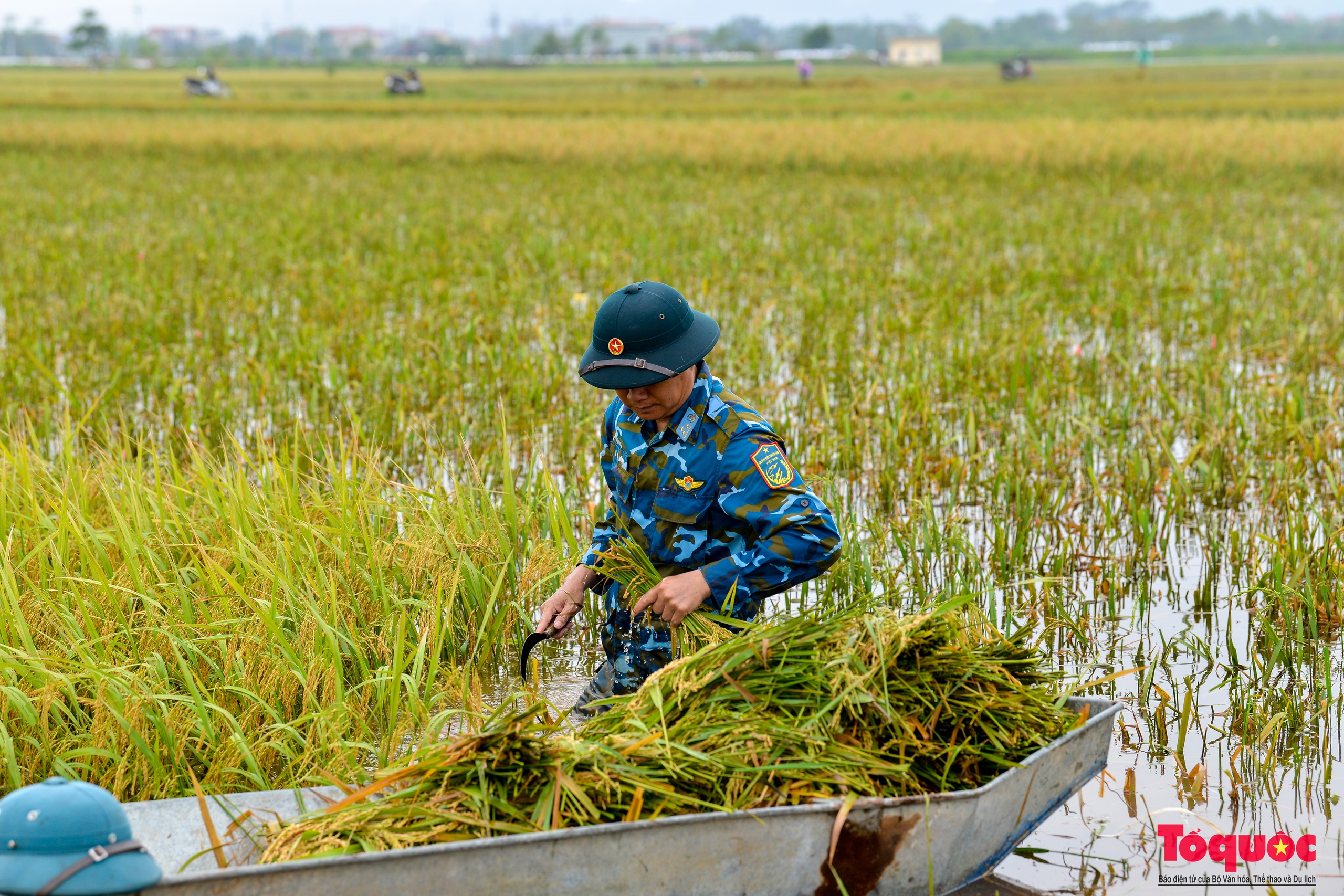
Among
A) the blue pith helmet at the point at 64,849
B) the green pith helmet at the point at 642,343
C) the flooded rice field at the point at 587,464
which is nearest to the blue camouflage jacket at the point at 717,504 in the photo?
the green pith helmet at the point at 642,343

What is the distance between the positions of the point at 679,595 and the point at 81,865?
1.21 m

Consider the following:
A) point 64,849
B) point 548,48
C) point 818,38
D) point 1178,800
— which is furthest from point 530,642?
point 548,48

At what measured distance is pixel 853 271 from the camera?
9.52 metres

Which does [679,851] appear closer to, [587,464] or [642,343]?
[642,343]

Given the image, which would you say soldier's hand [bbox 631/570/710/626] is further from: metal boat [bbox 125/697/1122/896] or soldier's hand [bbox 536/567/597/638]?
metal boat [bbox 125/697/1122/896]

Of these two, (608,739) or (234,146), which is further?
(234,146)

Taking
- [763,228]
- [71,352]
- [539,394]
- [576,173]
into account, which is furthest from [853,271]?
[576,173]

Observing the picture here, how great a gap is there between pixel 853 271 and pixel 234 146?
50.3 feet

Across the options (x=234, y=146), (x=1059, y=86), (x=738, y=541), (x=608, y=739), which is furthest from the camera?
(x=1059, y=86)

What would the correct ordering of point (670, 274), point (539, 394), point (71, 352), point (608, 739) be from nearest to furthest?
point (608, 739) → point (539, 394) → point (71, 352) → point (670, 274)

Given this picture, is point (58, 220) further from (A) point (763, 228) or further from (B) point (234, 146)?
(B) point (234, 146)

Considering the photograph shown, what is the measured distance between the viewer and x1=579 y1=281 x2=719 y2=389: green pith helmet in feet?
8.30

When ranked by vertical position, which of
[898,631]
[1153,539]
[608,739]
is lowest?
[1153,539]
